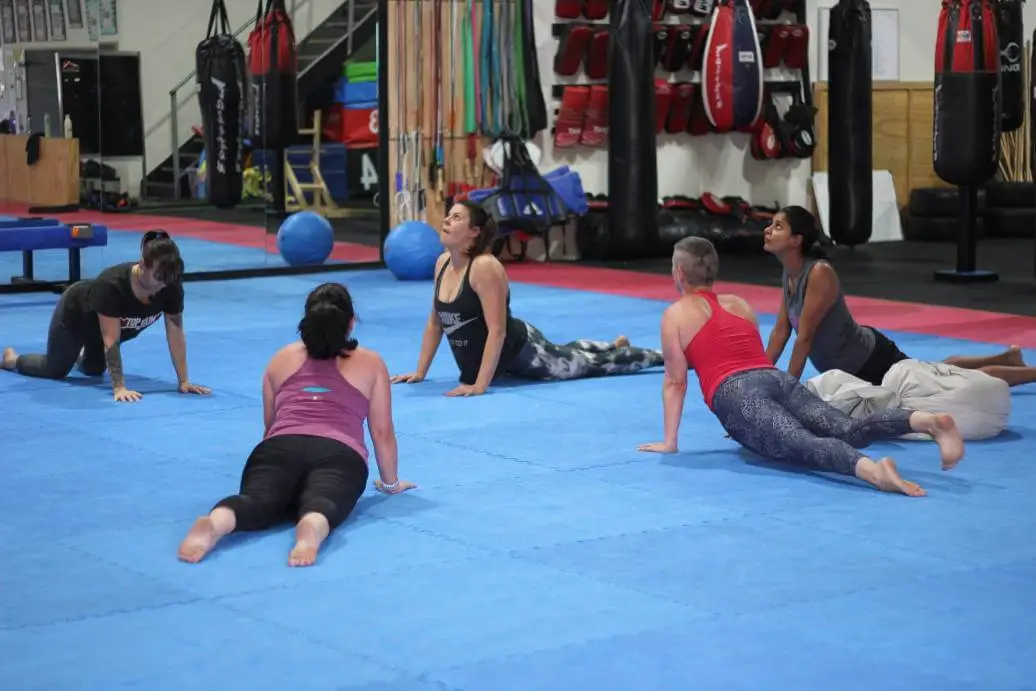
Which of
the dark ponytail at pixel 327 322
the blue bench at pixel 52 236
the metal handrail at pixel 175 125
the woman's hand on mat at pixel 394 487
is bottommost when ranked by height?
the woman's hand on mat at pixel 394 487

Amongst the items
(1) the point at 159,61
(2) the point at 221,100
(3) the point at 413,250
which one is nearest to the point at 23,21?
(1) the point at 159,61

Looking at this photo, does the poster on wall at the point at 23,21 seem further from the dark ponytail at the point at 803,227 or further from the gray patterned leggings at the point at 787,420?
the gray patterned leggings at the point at 787,420

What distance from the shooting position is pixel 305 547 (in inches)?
169

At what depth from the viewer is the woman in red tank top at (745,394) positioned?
530 cm

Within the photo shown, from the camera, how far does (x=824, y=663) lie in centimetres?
349

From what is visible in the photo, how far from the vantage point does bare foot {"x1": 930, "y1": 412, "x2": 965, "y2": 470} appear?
16.8 feet

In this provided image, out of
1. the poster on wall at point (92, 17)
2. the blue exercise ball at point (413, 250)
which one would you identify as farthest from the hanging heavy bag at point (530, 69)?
the poster on wall at point (92, 17)

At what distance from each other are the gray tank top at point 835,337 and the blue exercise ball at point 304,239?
22.7 feet

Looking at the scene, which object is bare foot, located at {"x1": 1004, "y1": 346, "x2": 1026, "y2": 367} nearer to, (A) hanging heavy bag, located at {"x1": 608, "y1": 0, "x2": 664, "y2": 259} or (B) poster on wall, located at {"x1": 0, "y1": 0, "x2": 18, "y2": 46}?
(A) hanging heavy bag, located at {"x1": 608, "y1": 0, "x2": 664, "y2": 259}

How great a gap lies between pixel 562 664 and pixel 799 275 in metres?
3.19

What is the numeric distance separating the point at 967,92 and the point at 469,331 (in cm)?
552

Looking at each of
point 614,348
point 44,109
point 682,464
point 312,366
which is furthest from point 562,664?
point 44,109

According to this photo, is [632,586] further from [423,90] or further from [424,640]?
[423,90]

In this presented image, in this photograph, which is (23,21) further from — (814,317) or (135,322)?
(814,317)
